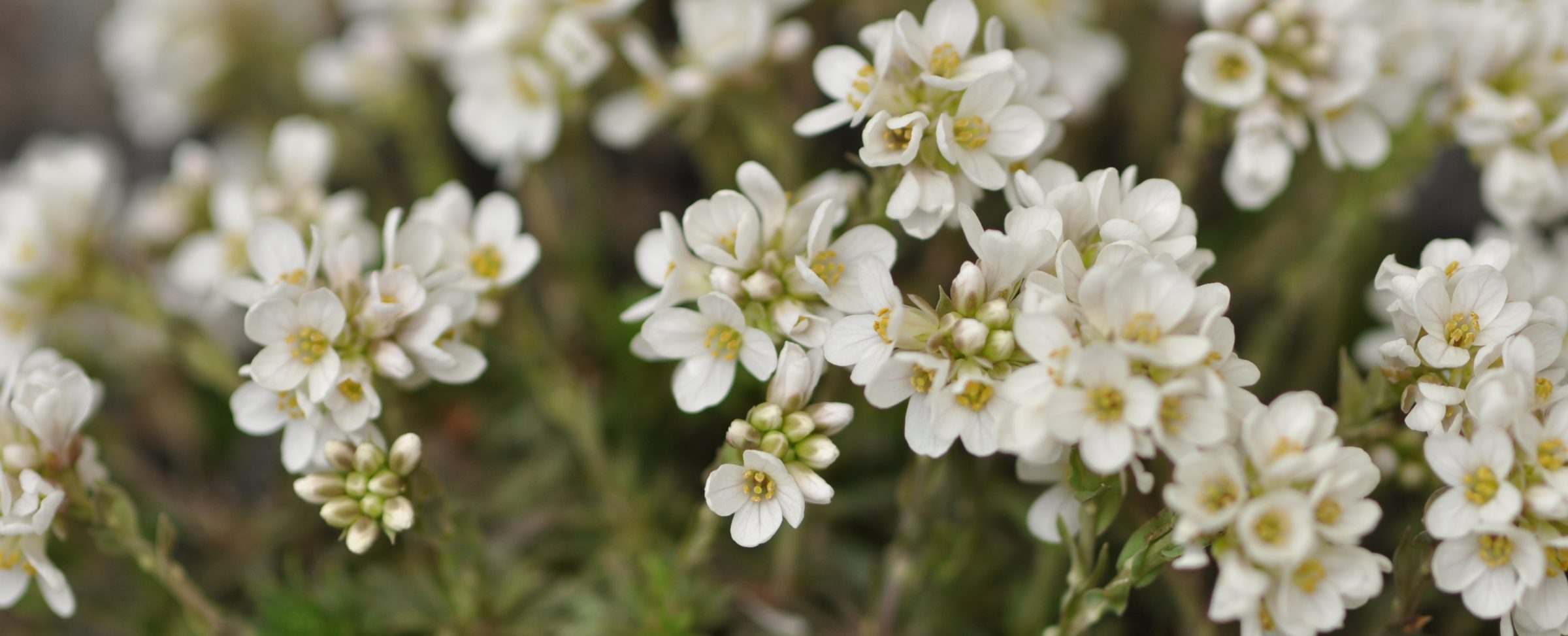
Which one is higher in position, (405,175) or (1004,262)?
(1004,262)

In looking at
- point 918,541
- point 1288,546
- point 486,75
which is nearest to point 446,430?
point 486,75

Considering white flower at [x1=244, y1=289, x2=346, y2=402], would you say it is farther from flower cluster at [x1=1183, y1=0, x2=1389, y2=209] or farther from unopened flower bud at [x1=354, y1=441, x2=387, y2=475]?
flower cluster at [x1=1183, y1=0, x2=1389, y2=209]

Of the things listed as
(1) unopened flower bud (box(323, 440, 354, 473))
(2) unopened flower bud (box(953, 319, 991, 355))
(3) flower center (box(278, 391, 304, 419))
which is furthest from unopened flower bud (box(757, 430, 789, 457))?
(3) flower center (box(278, 391, 304, 419))

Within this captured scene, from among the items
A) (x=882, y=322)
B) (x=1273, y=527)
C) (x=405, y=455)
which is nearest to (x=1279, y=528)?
(x=1273, y=527)

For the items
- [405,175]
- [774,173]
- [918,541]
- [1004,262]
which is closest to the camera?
[1004,262]

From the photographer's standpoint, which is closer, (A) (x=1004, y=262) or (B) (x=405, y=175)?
(A) (x=1004, y=262)

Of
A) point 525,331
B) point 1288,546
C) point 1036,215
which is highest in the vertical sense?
point 1036,215

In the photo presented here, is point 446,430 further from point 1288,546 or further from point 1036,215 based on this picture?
point 1288,546

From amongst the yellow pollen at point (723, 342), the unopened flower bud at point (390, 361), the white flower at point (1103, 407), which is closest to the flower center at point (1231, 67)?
the white flower at point (1103, 407)

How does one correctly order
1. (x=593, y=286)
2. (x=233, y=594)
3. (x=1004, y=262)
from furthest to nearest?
(x=593, y=286)
(x=233, y=594)
(x=1004, y=262)
